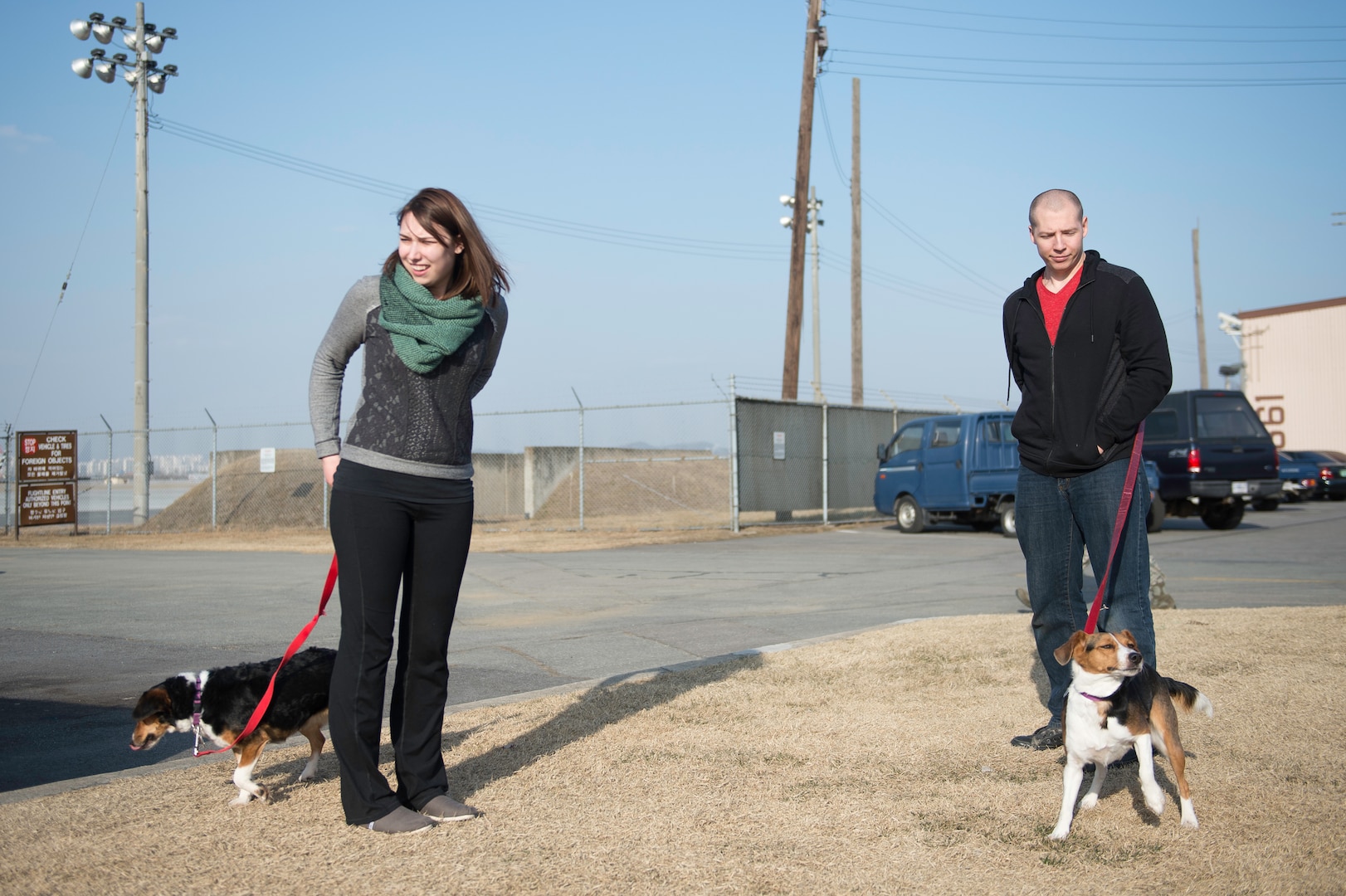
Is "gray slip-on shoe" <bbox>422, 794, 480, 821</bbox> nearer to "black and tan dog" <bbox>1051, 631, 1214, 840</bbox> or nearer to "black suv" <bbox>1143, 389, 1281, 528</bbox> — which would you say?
"black and tan dog" <bbox>1051, 631, 1214, 840</bbox>

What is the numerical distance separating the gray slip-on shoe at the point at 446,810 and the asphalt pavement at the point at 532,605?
1.39 m

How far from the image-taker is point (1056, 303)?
3.73 metres

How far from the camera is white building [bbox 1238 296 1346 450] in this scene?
35.0 meters

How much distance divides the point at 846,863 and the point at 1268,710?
257 cm

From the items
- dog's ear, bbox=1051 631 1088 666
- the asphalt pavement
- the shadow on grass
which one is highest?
dog's ear, bbox=1051 631 1088 666

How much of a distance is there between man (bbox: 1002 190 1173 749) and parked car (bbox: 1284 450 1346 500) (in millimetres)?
27243

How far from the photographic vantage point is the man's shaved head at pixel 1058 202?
11.8ft

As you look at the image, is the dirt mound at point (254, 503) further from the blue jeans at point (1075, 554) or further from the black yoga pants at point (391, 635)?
the blue jeans at point (1075, 554)

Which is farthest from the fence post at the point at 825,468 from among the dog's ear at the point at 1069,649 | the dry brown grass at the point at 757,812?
the dog's ear at the point at 1069,649

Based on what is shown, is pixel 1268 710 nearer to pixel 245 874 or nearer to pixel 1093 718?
pixel 1093 718

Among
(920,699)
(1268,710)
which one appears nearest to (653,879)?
(920,699)

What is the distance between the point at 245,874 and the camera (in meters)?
2.72

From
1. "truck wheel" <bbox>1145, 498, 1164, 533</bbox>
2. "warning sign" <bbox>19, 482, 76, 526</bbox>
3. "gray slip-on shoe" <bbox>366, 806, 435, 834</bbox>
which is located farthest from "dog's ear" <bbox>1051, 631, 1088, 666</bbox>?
"warning sign" <bbox>19, 482, 76, 526</bbox>

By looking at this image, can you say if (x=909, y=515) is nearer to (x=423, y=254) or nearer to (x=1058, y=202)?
(x=1058, y=202)
